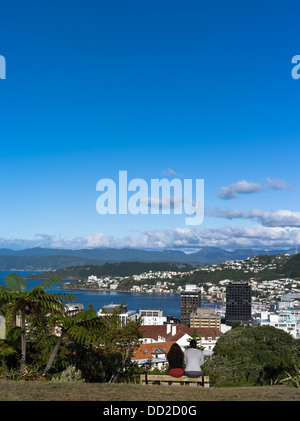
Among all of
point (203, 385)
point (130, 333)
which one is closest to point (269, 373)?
point (130, 333)

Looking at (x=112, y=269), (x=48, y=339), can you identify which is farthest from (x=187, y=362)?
(x=112, y=269)

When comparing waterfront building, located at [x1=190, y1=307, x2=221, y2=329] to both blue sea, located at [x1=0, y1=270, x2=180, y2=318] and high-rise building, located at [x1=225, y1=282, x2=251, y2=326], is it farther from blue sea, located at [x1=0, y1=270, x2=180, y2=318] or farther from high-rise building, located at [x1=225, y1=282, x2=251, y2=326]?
blue sea, located at [x1=0, y1=270, x2=180, y2=318]

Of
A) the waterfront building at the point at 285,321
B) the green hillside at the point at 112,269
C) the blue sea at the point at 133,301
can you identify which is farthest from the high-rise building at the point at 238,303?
the green hillside at the point at 112,269

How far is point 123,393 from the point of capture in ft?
14.2

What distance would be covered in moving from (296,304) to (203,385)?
89661 millimetres

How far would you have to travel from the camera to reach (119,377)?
23.0ft

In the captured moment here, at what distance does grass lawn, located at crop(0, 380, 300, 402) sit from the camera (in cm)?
412

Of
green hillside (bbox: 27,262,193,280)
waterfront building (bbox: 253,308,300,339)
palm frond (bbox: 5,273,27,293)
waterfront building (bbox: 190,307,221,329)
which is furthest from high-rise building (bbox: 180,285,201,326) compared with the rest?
green hillside (bbox: 27,262,193,280)

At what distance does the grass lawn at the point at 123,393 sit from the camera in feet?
13.5

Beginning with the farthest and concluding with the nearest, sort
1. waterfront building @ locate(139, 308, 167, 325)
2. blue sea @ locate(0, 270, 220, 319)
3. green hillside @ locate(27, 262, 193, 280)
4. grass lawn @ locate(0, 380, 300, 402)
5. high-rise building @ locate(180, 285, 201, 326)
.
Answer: green hillside @ locate(27, 262, 193, 280) → blue sea @ locate(0, 270, 220, 319) → high-rise building @ locate(180, 285, 201, 326) → waterfront building @ locate(139, 308, 167, 325) → grass lawn @ locate(0, 380, 300, 402)

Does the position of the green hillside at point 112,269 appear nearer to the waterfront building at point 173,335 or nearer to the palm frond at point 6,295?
the waterfront building at point 173,335

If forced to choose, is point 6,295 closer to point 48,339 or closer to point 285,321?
point 48,339

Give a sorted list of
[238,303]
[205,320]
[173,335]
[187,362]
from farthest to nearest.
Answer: [238,303]
[205,320]
[173,335]
[187,362]
